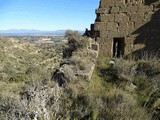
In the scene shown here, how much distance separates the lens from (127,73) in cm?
1000

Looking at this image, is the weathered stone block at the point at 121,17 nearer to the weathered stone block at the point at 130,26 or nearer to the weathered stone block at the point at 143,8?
the weathered stone block at the point at 130,26

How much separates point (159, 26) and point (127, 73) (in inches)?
133

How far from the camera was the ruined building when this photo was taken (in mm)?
12414

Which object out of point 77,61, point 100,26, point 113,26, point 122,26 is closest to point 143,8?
point 122,26

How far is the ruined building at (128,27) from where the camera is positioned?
40.7 feet

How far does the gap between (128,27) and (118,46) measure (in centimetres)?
114

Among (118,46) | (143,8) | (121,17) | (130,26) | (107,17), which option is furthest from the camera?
(118,46)

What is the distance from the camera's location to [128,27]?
1280 cm

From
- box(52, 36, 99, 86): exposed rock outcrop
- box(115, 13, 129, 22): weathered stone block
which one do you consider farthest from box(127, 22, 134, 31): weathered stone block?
box(52, 36, 99, 86): exposed rock outcrop

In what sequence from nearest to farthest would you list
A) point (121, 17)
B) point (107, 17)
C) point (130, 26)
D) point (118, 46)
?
point (130, 26) → point (121, 17) → point (107, 17) → point (118, 46)

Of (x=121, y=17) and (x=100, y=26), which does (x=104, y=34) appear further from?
(x=121, y=17)

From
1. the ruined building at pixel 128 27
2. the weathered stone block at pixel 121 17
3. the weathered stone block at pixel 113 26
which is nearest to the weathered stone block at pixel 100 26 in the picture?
the ruined building at pixel 128 27

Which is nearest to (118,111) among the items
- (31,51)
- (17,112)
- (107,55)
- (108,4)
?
(17,112)

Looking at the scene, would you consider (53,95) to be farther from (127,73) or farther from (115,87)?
(127,73)
